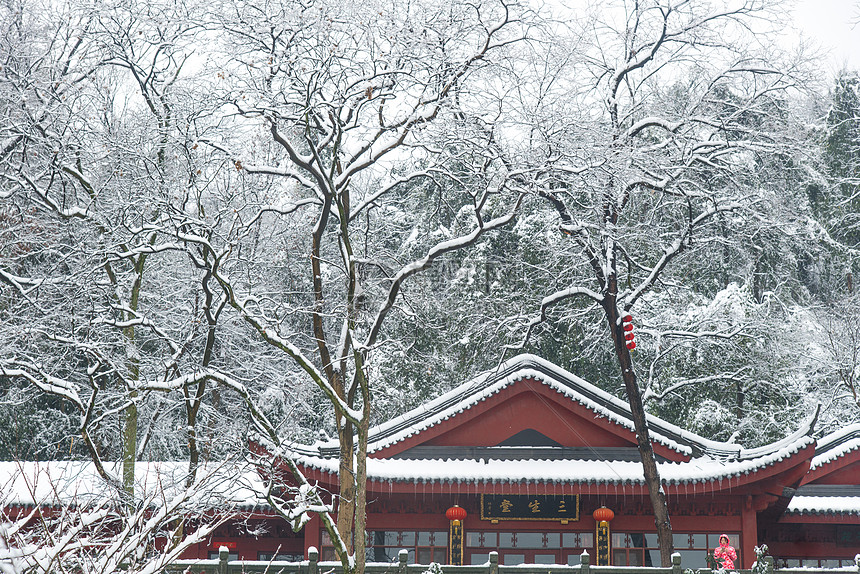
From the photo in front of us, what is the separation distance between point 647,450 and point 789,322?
456 inches

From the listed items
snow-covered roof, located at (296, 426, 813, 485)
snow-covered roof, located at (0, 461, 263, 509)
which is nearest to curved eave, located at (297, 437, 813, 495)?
snow-covered roof, located at (296, 426, 813, 485)

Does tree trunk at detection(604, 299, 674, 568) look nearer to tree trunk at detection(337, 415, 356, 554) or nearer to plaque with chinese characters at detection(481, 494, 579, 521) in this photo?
plaque with chinese characters at detection(481, 494, 579, 521)

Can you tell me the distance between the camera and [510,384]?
1562 cm

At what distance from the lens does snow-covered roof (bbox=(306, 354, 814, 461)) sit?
15312 millimetres

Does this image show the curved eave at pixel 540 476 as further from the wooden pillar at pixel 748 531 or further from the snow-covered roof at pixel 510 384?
the wooden pillar at pixel 748 531

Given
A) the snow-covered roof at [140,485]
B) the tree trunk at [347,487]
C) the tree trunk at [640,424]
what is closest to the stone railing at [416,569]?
the snow-covered roof at [140,485]

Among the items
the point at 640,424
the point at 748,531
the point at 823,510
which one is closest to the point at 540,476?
the point at 640,424

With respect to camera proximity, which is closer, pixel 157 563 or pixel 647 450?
pixel 157 563

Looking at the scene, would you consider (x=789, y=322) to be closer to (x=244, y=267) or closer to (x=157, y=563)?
(x=244, y=267)

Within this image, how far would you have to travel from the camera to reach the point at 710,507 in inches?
626

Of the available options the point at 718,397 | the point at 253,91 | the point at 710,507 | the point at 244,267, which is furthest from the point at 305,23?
the point at 718,397

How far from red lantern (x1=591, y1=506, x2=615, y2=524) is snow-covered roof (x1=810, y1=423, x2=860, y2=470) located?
4.36m

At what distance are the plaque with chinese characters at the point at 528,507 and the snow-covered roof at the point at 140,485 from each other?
461cm

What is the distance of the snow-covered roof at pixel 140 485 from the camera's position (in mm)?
4929
